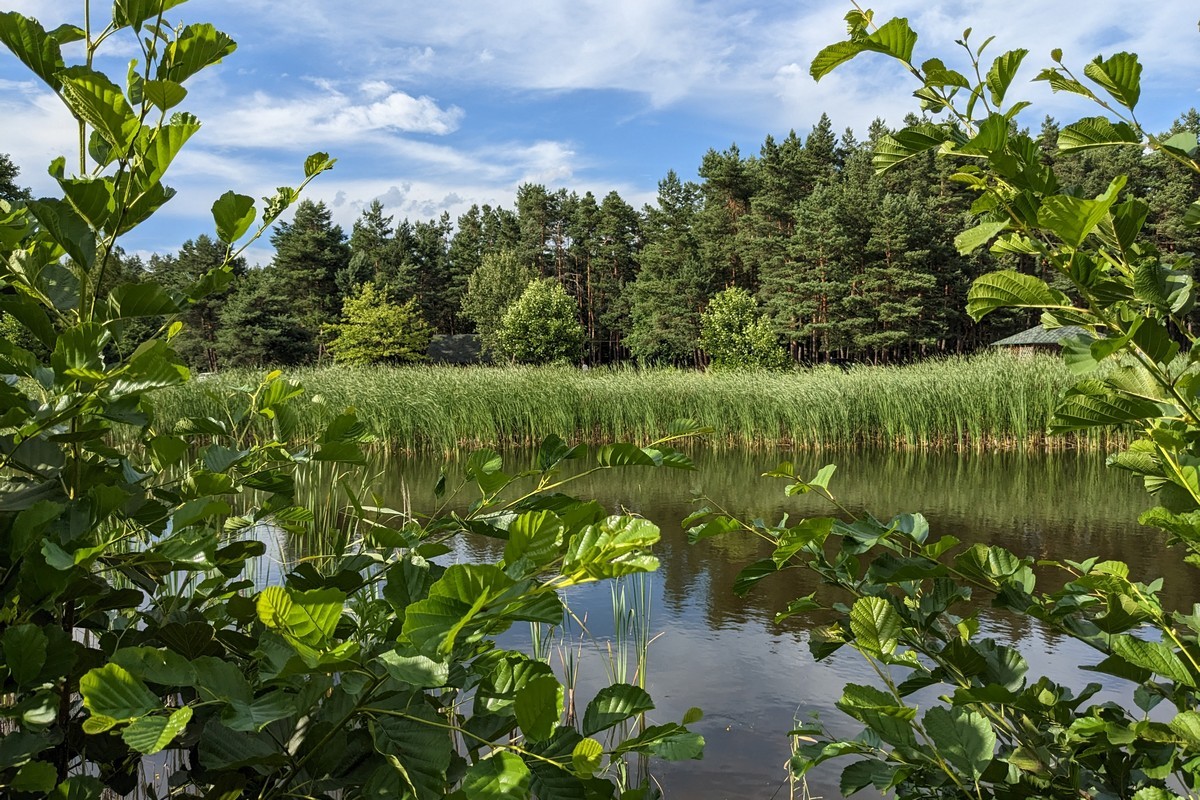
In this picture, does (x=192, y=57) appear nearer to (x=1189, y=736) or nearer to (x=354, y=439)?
(x=354, y=439)

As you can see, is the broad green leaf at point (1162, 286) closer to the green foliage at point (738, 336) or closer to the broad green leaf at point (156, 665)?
the broad green leaf at point (156, 665)

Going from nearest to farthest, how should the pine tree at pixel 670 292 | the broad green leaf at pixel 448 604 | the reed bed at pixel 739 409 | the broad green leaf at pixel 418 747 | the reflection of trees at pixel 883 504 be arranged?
the broad green leaf at pixel 448 604 → the broad green leaf at pixel 418 747 → the reflection of trees at pixel 883 504 → the reed bed at pixel 739 409 → the pine tree at pixel 670 292

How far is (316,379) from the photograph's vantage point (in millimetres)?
13336

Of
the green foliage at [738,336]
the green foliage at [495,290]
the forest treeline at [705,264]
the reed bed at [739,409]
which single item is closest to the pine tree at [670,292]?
the forest treeline at [705,264]

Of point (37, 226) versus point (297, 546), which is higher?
point (37, 226)

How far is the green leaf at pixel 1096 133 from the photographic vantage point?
95cm

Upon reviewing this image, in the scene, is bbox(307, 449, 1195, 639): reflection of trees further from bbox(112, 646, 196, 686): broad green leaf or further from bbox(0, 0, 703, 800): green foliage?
bbox(112, 646, 196, 686): broad green leaf

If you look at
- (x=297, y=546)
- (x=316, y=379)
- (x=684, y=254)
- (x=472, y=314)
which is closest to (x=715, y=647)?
(x=297, y=546)

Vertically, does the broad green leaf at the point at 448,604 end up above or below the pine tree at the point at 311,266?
below

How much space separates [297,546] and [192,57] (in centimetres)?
390

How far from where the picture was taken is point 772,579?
439 cm

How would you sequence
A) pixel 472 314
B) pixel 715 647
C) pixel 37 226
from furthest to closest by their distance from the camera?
pixel 472 314, pixel 715 647, pixel 37 226

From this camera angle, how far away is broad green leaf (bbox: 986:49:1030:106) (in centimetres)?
92

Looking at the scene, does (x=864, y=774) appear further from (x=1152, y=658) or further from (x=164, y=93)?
(x=164, y=93)
